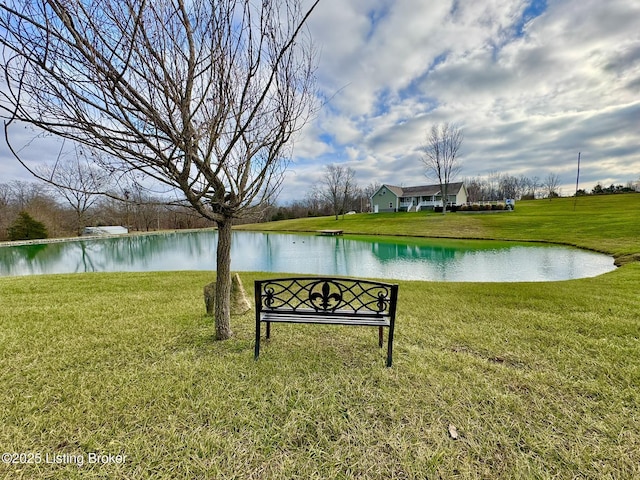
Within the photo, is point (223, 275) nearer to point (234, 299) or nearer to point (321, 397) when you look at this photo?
point (234, 299)

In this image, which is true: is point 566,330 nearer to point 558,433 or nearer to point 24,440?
point 558,433

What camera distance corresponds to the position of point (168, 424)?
1968 mm

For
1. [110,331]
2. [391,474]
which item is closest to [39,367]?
[110,331]

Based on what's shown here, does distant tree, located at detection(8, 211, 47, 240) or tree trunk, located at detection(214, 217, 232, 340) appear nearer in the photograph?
tree trunk, located at detection(214, 217, 232, 340)

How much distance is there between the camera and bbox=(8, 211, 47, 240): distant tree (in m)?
26.4

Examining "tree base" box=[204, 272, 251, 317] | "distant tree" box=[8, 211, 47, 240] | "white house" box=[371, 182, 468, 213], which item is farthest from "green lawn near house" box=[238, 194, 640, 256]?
"distant tree" box=[8, 211, 47, 240]

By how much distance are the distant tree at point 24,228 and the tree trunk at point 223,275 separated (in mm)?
36803

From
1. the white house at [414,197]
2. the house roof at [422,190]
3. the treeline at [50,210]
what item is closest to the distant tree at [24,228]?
the treeline at [50,210]

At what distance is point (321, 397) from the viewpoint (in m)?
2.28

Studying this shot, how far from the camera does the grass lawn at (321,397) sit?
1.68 meters

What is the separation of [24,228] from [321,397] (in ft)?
127

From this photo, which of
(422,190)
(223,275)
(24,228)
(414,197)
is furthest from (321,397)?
(422,190)

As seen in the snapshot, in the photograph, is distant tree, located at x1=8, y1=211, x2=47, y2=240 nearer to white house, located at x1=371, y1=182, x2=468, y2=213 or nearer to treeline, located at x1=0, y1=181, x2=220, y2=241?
treeline, located at x1=0, y1=181, x2=220, y2=241

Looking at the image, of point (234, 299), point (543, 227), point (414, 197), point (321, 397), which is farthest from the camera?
point (414, 197)
